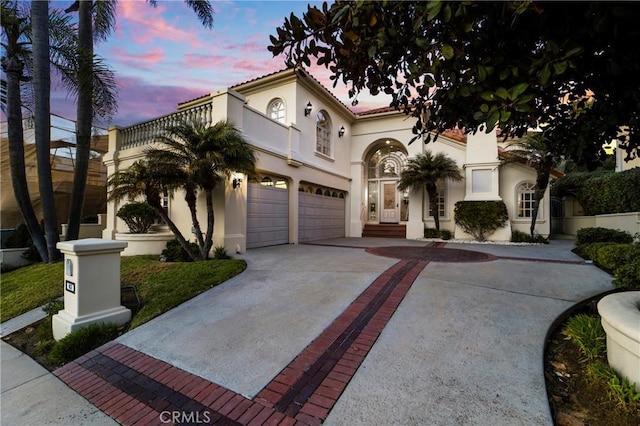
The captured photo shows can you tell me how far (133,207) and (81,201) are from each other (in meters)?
1.77

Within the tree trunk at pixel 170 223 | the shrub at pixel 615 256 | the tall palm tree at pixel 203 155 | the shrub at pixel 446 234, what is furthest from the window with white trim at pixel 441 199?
the tree trunk at pixel 170 223

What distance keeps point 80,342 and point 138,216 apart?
5574 mm

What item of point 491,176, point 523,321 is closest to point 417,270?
point 523,321

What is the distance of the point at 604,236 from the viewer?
26.9 ft

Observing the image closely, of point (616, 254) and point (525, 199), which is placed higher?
point (525, 199)

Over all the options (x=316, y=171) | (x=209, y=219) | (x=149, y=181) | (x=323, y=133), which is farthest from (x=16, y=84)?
(x=323, y=133)

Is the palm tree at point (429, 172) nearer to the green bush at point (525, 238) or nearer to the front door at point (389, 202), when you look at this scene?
the front door at point (389, 202)

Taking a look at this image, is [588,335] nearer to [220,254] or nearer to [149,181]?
[220,254]

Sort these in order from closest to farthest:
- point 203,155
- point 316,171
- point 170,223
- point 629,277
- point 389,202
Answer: point 629,277, point 203,155, point 170,223, point 316,171, point 389,202

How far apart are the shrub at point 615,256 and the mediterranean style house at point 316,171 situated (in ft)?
17.7

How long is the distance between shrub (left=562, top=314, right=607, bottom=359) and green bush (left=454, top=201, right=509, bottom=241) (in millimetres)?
9299

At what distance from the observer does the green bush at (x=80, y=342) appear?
3326 mm

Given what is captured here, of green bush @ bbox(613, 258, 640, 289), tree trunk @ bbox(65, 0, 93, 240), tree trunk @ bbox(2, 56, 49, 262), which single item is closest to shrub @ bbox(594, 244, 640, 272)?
green bush @ bbox(613, 258, 640, 289)

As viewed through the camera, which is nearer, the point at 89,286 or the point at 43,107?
the point at 89,286
